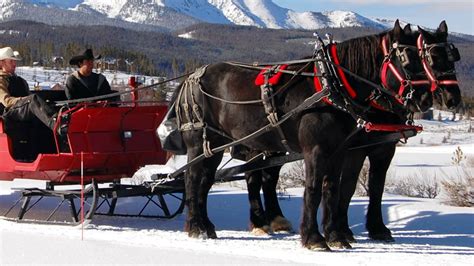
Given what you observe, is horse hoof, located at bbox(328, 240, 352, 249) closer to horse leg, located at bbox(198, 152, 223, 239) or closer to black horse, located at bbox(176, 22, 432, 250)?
black horse, located at bbox(176, 22, 432, 250)

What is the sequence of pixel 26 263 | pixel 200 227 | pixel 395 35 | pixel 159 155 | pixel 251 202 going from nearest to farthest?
pixel 26 263 < pixel 395 35 < pixel 200 227 < pixel 251 202 < pixel 159 155

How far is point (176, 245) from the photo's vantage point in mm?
7277

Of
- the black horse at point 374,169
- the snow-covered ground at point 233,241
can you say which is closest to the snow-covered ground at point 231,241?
the snow-covered ground at point 233,241

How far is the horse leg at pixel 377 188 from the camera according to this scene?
26.3 ft

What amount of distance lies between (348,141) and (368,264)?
128 cm

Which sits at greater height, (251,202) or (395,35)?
(395,35)

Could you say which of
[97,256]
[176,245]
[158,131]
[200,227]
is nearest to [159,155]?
[158,131]

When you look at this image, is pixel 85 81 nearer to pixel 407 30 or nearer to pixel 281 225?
pixel 281 225

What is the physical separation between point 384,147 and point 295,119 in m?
1.21

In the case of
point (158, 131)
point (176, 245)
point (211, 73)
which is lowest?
point (176, 245)

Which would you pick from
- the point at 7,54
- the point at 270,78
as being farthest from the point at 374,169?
the point at 7,54

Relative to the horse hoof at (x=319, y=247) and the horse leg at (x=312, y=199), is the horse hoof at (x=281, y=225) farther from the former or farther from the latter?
the horse hoof at (x=319, y=247)

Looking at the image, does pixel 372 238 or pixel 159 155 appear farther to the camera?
pixel 159 155

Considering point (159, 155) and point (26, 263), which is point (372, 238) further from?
point (26, 263)
